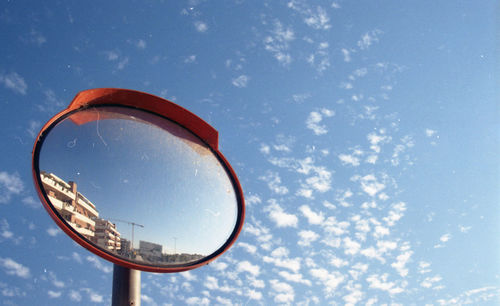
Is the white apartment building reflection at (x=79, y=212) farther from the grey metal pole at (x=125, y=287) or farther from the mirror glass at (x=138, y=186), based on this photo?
the grey metal pole at (x=125, y=287)

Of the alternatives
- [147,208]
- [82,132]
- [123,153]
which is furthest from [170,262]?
[82,132]

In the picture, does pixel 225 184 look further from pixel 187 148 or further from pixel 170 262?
pixel 170 262

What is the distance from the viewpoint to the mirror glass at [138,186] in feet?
9.11

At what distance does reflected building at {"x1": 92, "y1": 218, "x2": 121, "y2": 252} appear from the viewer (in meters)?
2.70

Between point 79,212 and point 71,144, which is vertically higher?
point 71,144

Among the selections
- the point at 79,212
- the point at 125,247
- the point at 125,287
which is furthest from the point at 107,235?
the point at 125,287

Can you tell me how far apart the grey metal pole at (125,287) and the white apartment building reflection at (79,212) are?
18 cm

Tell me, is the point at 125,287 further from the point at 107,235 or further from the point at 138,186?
the point at 138,186

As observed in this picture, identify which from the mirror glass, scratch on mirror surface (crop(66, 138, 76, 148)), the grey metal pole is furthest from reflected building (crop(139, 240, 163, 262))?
scratch on mirror surface (crop(66, 138, 76, 148))

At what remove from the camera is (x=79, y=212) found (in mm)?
2762

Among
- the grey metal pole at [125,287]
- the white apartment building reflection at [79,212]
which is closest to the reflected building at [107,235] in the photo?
the white apartment building reflection at [79,212]

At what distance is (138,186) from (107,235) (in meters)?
0.57

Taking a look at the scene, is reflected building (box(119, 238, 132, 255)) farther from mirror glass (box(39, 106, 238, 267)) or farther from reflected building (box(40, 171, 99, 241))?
reflected building (box(40, 171, 99, 241))

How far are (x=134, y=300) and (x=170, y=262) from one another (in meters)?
0.36
